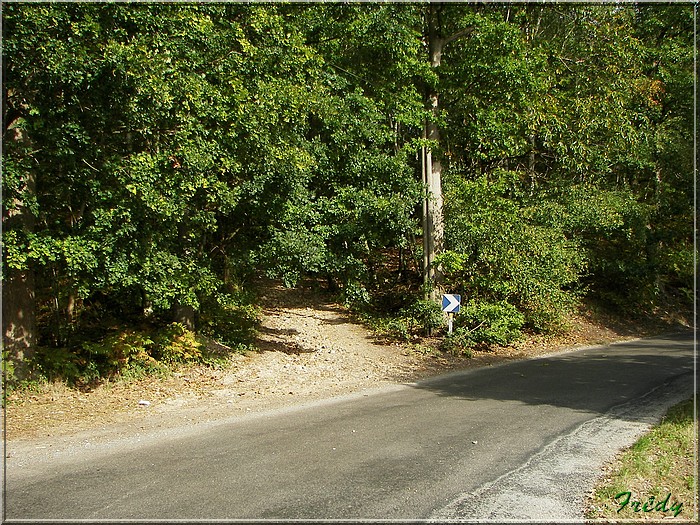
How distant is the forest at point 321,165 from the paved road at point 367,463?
366 cm

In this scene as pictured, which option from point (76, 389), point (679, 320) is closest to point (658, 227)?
point (679, 320)

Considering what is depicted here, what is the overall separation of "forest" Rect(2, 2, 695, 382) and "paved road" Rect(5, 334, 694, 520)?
3659 millimetres

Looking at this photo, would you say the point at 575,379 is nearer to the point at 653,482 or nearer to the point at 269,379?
the point at 269,379

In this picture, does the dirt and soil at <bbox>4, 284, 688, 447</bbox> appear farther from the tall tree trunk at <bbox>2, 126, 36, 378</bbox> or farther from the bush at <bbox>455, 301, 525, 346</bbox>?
the tall tree trunk at <bbox>2, 126, 36, 378</bbox>

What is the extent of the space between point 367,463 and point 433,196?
12.0 meters

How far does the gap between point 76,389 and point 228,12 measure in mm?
7486

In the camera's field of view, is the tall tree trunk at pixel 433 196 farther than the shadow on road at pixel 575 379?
Yes

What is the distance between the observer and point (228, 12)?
36.0 ft

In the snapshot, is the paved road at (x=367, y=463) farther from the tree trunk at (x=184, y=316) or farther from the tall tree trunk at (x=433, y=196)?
the tall tree trunk at (x=433, y=196)

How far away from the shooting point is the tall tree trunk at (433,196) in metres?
17.2

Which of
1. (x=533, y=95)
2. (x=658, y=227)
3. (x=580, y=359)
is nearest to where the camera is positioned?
(x=580, y=359)

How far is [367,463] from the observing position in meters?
6.13

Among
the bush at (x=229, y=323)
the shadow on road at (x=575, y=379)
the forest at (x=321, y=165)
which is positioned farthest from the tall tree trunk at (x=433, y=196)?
the bush at (x=229, y=323)

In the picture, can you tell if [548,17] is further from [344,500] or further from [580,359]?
[344,500]
